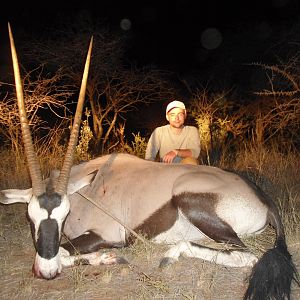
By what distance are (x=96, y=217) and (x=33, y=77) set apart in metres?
9.34

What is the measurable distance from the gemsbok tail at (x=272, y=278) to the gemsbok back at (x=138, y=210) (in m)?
0.01

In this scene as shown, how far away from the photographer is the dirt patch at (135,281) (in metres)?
3.27

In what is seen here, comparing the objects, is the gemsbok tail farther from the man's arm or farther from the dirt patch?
the man's arm

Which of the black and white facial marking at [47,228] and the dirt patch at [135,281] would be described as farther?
the black and white facial marking at [47,228]

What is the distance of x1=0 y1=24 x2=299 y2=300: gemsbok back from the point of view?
11.7 feet

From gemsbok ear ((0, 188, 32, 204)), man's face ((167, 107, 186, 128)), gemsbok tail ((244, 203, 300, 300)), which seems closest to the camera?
gemsbok tail ((244, 203, 300, 300))

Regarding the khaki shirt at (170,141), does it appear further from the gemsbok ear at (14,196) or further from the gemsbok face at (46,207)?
the gemsbok face at (46,207)

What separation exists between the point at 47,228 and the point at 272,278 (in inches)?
62.6

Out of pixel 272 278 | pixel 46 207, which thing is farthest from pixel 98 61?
pixel 272 278

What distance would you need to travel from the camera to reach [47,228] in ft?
11.5

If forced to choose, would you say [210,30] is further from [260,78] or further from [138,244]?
[138,244]

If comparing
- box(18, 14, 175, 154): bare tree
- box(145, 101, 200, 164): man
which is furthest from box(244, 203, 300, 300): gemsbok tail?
box(18, 14, 175, 154): bare tree

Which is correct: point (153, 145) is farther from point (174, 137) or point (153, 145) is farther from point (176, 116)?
point (176, 116)

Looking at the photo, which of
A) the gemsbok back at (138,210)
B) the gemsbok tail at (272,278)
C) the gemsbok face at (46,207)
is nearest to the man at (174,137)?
the gemsbok back at (138,210)
